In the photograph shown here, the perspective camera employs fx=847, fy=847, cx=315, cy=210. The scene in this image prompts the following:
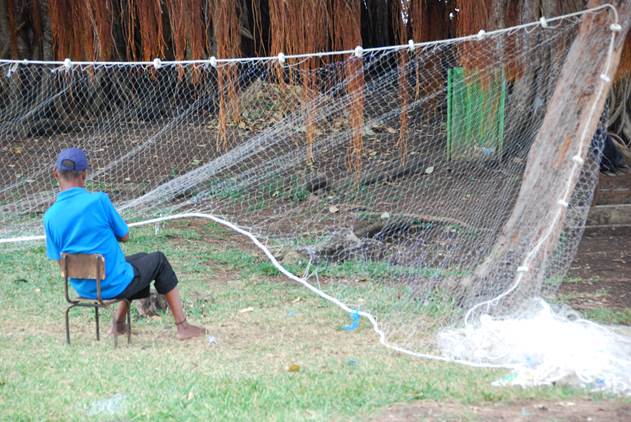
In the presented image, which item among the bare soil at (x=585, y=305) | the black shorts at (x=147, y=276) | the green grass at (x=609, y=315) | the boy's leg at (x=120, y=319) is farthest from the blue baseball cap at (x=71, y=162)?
the green grass at (x=609, y=315)

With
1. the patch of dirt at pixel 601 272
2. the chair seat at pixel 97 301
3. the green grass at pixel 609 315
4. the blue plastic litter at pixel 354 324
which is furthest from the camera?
the patch of dirt at pixel 601 272

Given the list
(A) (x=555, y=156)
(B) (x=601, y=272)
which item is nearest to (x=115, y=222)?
(A) (x=555, y=156)

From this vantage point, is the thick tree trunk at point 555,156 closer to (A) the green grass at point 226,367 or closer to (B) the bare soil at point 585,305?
(A) the green grass at point 226,367

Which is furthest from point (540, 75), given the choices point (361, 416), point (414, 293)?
point (361, 416)

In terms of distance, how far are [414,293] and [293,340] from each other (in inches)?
38.8

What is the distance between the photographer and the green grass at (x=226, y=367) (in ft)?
12.5

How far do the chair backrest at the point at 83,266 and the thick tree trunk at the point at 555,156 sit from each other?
7.21ft

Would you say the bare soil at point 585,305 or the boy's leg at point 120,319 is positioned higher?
the boy's leg at point 120,319

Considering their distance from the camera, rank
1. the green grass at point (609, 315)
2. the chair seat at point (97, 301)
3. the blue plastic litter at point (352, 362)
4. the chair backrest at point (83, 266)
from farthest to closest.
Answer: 1. the green grass at point (609, 315)
2. the chair seat at point (97, 301)
3. the chair backrest at point (83, 266)
4. the blue plastic litter at point (352, 362)

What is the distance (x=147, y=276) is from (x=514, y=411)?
2.22m

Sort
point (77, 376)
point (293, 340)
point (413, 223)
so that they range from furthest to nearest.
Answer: point (413, 223) < point (293, 340) < point (77, 376)

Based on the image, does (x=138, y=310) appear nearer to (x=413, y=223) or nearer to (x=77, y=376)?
(x=77, y=376)

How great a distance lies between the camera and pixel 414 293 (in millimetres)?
5570

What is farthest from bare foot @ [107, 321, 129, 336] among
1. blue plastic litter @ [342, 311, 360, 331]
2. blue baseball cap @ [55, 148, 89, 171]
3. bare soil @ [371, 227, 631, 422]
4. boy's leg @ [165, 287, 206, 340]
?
bare soil @ [371, 227, 631, 422]
